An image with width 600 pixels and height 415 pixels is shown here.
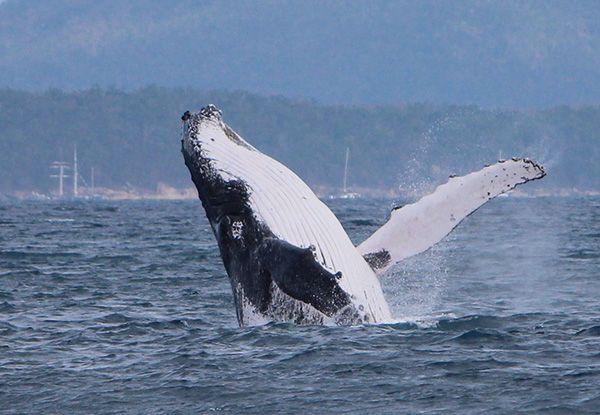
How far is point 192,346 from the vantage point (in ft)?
30.5

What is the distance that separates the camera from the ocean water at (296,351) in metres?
7.31

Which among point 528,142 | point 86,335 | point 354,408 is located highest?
point 528,142

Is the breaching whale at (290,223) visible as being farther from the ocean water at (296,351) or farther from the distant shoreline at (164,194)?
the distant shoreline at (164,194)

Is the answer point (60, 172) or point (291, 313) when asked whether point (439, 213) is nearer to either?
point (291, 313)

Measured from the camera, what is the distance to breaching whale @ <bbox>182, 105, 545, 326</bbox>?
8250 mm

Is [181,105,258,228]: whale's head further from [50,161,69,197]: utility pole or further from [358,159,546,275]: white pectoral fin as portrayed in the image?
[50,161,69,197]: utility pole

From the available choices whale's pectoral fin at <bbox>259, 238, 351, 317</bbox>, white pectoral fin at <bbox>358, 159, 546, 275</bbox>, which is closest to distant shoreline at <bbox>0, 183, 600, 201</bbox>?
white pectoral fin at <bbox>358, 159, 546, 275</bbox>

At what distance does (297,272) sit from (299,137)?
151 metres

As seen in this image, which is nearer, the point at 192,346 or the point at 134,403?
the point at 134,403

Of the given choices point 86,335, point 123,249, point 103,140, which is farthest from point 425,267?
point 103,140

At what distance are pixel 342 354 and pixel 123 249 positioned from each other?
590 inches

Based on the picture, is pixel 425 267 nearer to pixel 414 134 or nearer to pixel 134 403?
pixel 134 403

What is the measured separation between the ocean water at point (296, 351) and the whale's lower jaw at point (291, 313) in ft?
0.27

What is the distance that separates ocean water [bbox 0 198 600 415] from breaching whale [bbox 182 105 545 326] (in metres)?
0.26
